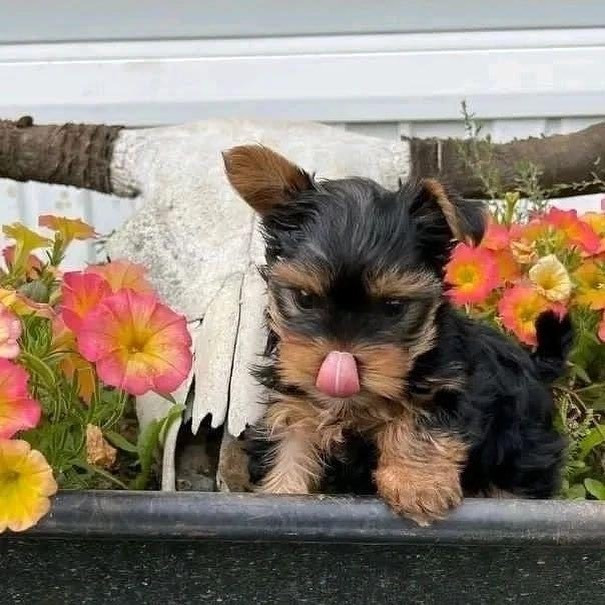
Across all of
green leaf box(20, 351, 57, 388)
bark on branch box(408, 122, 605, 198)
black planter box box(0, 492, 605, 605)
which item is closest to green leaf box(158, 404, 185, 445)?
green leaf box(20, 351, 57, 388)

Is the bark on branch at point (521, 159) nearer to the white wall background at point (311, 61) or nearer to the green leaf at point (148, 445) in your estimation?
the white wall background at point (311, 61)

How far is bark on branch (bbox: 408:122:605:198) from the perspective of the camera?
2.24 metres

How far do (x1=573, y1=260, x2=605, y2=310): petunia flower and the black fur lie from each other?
11cm

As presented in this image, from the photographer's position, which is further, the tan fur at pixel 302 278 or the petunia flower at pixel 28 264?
the petunia flower at pixel 28 264

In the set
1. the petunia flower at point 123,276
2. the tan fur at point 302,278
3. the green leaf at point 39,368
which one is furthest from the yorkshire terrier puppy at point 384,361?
the green leaf at point 39,368

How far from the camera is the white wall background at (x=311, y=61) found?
2885mm

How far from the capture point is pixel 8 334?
4.31 feet

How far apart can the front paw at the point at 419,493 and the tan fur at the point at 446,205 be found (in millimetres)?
345

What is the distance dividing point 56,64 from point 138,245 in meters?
1.11

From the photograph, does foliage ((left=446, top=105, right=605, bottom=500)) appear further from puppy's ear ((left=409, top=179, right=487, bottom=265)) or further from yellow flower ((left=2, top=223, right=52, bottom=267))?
yellow flower ((left=2, top=223, right=52, bottom=267))

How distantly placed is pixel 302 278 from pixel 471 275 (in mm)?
585

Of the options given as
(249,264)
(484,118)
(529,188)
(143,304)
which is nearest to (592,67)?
(484,118)

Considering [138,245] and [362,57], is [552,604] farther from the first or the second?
[362,57]

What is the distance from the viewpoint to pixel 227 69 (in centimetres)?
292
